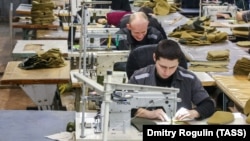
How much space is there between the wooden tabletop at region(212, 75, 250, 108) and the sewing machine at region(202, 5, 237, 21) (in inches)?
126

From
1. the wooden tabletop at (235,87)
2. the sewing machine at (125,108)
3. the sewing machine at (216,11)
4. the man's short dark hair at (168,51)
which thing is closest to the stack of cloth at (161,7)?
the sewing machine at (216,11)

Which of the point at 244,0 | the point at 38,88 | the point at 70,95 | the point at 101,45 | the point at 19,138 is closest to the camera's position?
the point at 19,138

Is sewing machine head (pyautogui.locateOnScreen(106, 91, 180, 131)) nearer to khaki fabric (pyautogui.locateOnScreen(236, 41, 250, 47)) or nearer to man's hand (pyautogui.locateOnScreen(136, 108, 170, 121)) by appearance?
man's hand (pyautogui.locateOnScreen(136, 108, 170, 121))

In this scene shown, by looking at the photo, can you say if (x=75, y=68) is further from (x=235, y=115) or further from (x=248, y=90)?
(x=235, y=115)

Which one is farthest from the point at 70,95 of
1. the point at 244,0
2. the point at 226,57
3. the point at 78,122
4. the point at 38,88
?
the point at 244,0

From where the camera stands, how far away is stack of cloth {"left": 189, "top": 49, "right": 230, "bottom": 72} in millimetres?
4691

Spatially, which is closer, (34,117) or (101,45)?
(34,117)

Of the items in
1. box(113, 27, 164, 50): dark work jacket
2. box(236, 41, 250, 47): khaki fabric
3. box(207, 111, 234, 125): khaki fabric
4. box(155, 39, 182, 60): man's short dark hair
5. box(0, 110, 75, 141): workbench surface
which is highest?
box(155, 39, 182, 60): man's short dark hair

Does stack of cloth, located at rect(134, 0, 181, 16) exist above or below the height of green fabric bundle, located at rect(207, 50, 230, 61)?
above

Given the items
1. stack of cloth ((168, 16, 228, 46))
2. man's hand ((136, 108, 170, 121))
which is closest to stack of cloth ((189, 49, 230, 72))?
stack of cloth ((168, 16, 228, 46))

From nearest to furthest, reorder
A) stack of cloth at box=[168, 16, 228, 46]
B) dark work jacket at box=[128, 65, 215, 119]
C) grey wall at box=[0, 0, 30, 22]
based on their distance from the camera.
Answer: dark work jacket at box=[128, 65, 215, 119] → stack of cloth at box=[168, 16, 228, 46] → grey wall at box=[0, 0, 30, 22]

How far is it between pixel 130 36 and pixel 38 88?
1.00 meters

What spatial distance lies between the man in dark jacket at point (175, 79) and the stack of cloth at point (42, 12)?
3761 millimetres

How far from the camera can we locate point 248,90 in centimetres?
404
